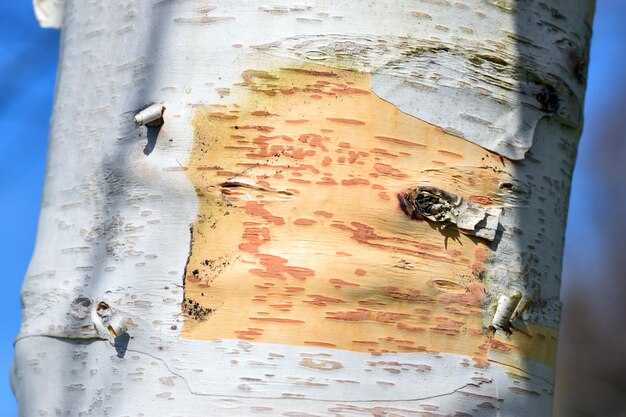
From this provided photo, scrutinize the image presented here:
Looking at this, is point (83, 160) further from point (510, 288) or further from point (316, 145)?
point (510, 288)

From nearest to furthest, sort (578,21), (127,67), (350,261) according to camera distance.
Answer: (350,261), (127,67), (578,21)

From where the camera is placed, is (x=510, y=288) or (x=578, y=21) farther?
(x=578, y=21)

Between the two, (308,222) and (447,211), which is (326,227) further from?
(447,211)

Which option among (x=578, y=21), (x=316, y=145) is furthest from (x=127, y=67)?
(x=578, y=21)

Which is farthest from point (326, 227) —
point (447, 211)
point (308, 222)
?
point (447, 211)
